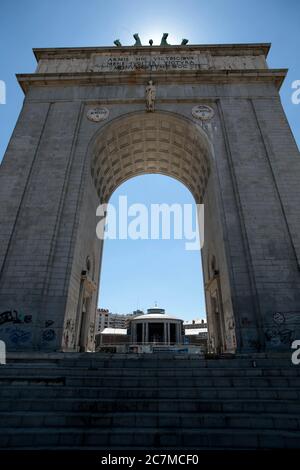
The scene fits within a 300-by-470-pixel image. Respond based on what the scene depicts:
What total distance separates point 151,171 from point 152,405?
22752 millimetres

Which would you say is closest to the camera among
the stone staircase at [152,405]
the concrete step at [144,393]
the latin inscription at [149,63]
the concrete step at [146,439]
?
the concrete step at [146,439]

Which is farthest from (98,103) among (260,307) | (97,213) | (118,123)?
(260,307)

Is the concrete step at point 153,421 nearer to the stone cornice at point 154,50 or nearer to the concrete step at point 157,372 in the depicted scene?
the concrete step at point 157,372

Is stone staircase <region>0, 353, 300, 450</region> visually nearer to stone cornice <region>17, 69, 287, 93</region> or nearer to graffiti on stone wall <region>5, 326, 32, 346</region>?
graffiti on stone wall <region>5, 326, 32, 346</region>

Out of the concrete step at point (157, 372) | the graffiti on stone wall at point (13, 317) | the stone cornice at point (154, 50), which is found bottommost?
the concrete step at point (157, 372)

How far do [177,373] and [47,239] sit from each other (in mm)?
10562

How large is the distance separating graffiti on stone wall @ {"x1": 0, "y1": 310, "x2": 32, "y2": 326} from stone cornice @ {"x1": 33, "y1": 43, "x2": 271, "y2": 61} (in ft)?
73.0

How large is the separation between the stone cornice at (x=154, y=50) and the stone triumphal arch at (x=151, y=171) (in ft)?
0.29

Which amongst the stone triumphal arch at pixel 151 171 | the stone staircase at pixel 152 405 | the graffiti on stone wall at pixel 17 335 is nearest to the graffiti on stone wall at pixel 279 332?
the stone triumphal arch at pixel 151 171

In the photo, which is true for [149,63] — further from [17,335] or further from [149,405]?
[149,405]

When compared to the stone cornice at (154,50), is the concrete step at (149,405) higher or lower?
lower

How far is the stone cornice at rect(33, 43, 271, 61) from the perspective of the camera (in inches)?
919

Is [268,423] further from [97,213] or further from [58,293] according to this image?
[97,213]

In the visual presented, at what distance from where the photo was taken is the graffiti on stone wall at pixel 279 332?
1318 centimetres
